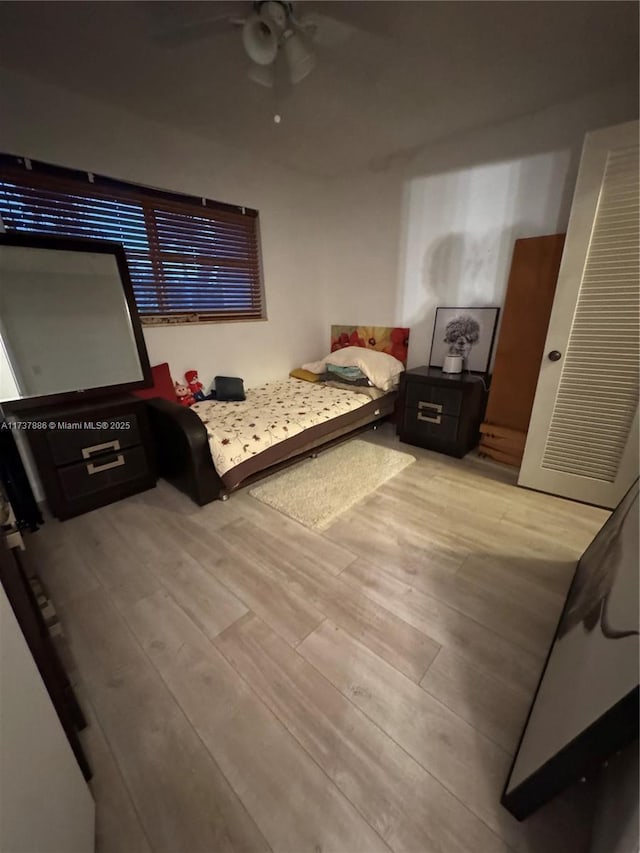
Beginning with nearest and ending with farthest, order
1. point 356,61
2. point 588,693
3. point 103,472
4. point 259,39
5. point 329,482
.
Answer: point 588,693 → point 259,39 → point 356,61 → point 103,472 → point 329,482

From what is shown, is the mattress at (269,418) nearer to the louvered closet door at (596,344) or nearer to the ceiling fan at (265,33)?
the louvered closet door at (596,344)

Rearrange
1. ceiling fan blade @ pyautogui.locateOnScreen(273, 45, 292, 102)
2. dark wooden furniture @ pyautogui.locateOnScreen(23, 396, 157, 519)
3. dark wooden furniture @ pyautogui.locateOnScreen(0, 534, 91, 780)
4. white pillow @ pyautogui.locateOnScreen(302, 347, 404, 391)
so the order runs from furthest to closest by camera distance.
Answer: white pillow @ pyautogui.locateOnScreen(302, 347, 404, 391), dark wooden furniture @ pyautogui.locateOnScreen(23, 396, 157, 519), ceiling fan blade @ pyautogui.locateOnScreen(273, 45, 292, 102), dark wooden furniture @ pyautogui.locateOnScreen(0, 534, 91, 780)

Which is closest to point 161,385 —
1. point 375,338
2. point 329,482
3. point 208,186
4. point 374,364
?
point 329,482

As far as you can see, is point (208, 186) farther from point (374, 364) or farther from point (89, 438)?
point (89, 438)

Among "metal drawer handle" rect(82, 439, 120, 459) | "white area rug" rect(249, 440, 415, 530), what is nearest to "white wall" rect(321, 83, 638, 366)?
"white area rug" rect(249, 440, 415, 530)

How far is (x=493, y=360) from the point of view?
8.98 feet

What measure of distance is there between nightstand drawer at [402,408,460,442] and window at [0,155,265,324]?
1797mm

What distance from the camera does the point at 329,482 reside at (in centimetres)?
239

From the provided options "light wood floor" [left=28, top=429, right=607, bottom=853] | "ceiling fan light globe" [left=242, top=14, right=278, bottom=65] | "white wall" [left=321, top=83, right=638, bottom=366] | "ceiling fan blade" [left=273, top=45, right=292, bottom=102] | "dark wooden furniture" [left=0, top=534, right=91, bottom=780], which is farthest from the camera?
"white wall" [left=321, top=83, right=638, bottom=366]

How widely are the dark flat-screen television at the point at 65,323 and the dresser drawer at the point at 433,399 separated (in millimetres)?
2129

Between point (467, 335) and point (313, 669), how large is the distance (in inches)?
106

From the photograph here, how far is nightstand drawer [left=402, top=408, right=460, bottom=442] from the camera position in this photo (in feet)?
8.90

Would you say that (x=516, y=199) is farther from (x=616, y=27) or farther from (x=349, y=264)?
(x=349, y=264)

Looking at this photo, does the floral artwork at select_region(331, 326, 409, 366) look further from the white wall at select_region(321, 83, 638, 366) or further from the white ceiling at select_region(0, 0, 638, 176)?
the white ceiling at select_region(0, 0, 638, 176)
